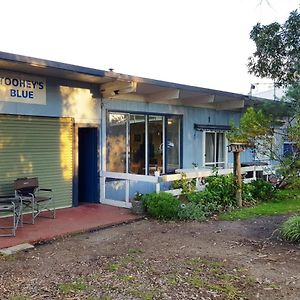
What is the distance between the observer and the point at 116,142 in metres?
10.8

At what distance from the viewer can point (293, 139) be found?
27.8 ft

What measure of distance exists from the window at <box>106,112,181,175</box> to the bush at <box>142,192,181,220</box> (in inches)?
90.7

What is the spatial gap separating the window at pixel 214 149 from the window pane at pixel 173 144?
5.13 feet

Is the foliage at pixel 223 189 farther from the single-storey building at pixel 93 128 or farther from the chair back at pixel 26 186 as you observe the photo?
the chair back at pixel 26 186

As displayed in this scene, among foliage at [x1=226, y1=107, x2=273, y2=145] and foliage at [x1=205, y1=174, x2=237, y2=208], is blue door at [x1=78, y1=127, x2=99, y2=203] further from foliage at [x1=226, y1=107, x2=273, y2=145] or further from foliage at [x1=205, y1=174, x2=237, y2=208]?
foliage at [x1=226, y1=107, x2=273, y2=145]

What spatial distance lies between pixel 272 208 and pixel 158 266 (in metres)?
5.47

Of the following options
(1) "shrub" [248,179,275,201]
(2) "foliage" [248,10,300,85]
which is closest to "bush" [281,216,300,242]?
(1) "shrub" [248,179,275,201]

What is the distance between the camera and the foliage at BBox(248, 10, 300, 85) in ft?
48.4

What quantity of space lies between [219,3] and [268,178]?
8137 mm

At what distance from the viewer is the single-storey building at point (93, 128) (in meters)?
8.39

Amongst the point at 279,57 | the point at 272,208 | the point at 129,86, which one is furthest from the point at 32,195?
the point at 279,57

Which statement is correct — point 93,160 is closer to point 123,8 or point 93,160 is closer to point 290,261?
point 123,8

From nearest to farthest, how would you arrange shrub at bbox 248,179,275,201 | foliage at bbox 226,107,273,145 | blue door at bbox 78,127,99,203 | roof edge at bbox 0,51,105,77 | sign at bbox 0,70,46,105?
roof edge at bbox 0,51,105,77 → sign at bbox 0,70,46,105 → foliage at bbox 226,107,273,145 → blue door at bbox 78,127,99,203 → shrub at bbox 248,179,275,201

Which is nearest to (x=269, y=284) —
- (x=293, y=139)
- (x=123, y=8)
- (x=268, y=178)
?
(x=293, y=139)
